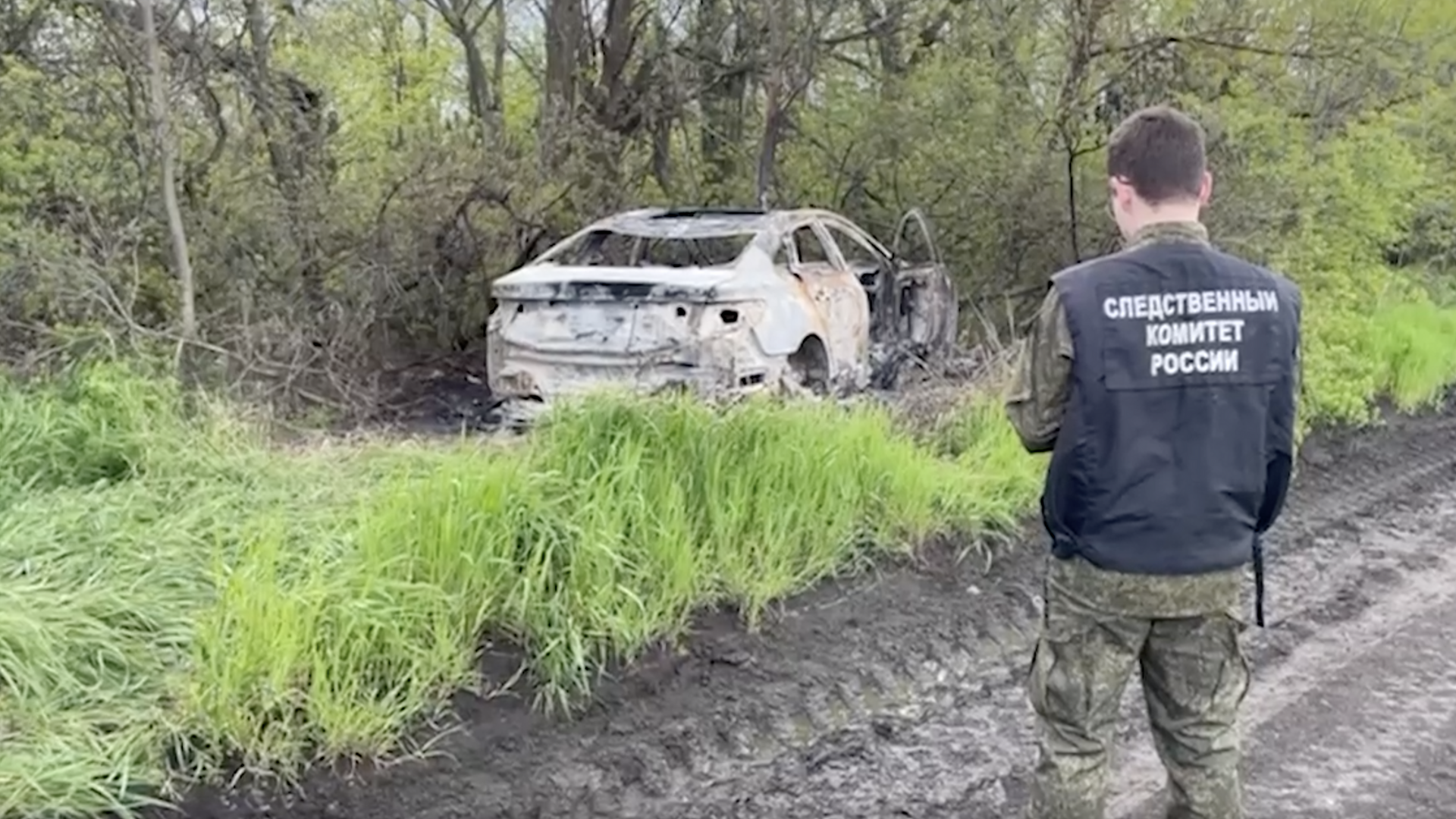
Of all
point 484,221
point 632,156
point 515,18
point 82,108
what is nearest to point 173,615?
point 82,108

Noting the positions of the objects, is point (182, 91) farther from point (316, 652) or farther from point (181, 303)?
point (316, 652)

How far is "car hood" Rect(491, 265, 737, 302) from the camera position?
7941mm

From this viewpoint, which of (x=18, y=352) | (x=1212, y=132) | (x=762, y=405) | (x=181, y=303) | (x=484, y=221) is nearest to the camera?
(x=762, y=405)

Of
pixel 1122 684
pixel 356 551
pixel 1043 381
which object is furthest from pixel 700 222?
pixel 1122 684

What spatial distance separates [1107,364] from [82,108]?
870 cm

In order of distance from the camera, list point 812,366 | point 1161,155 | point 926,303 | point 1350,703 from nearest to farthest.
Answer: point 1161,155, point 1350,703, point 812,366, point 926,303

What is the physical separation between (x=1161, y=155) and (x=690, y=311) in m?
5.10

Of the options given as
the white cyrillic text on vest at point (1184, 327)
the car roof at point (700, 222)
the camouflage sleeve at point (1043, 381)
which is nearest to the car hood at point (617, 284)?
the car roof at point (700, 222)

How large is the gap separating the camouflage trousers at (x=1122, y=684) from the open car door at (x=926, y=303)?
272 inches

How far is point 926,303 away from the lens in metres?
10.4

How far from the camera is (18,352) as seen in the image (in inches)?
321

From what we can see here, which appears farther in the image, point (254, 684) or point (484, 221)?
point (484, 221)

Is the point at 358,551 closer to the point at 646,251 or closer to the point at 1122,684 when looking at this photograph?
the point at 1122,684

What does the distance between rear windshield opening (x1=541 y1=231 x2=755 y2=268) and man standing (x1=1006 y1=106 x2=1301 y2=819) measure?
5.77 m
